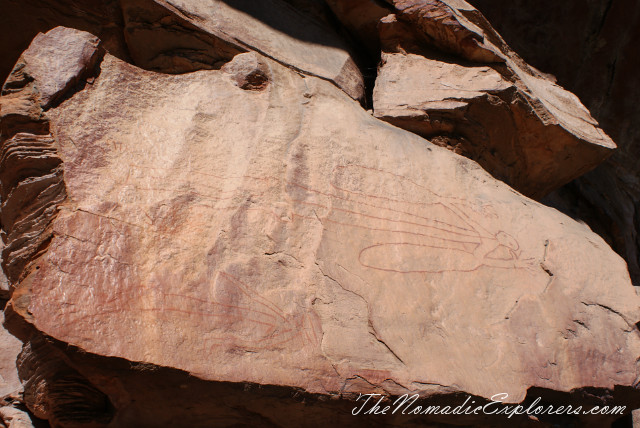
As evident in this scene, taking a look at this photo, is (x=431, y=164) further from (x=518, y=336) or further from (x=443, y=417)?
(x=443, y=417)

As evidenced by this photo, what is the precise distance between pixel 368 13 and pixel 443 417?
97.4 inches

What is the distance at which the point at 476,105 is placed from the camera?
9.89 feet

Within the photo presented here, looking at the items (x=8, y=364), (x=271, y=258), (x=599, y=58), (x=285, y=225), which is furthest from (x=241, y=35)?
(x=599, y=58)

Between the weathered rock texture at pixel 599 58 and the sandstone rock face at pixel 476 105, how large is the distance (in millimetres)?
1213

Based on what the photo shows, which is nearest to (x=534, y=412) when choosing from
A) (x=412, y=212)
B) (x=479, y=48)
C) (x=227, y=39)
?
(x=412, y=212)

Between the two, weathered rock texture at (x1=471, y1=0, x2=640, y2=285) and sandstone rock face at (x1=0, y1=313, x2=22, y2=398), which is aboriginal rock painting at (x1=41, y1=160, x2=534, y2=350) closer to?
sandstone rock face at (x1=0, y1=313, x2=22, y2=398)

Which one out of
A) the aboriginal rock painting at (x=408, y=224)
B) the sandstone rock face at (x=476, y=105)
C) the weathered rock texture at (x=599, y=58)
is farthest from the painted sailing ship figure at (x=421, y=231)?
the weathered rock texture at (x=599, y=58)

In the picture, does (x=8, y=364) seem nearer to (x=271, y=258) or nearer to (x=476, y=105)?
(x=271, y=258)

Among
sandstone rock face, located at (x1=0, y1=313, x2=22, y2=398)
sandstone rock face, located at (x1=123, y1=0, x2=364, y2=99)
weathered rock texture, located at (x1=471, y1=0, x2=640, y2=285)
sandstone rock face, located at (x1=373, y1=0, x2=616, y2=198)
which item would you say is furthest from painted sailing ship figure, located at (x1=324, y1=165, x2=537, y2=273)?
weathered rock texture, located at (x1=471, y1=0, x2=640, y2=285)

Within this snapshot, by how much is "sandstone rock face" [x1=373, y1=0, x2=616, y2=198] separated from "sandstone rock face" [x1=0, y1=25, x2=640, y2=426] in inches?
13.9

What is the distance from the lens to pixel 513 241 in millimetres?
2564

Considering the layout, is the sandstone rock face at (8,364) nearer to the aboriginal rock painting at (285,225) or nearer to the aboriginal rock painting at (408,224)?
the aboriginal rock painting at (285,225)

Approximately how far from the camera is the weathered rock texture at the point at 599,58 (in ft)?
14.7

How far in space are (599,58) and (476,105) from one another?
7.60 ft
